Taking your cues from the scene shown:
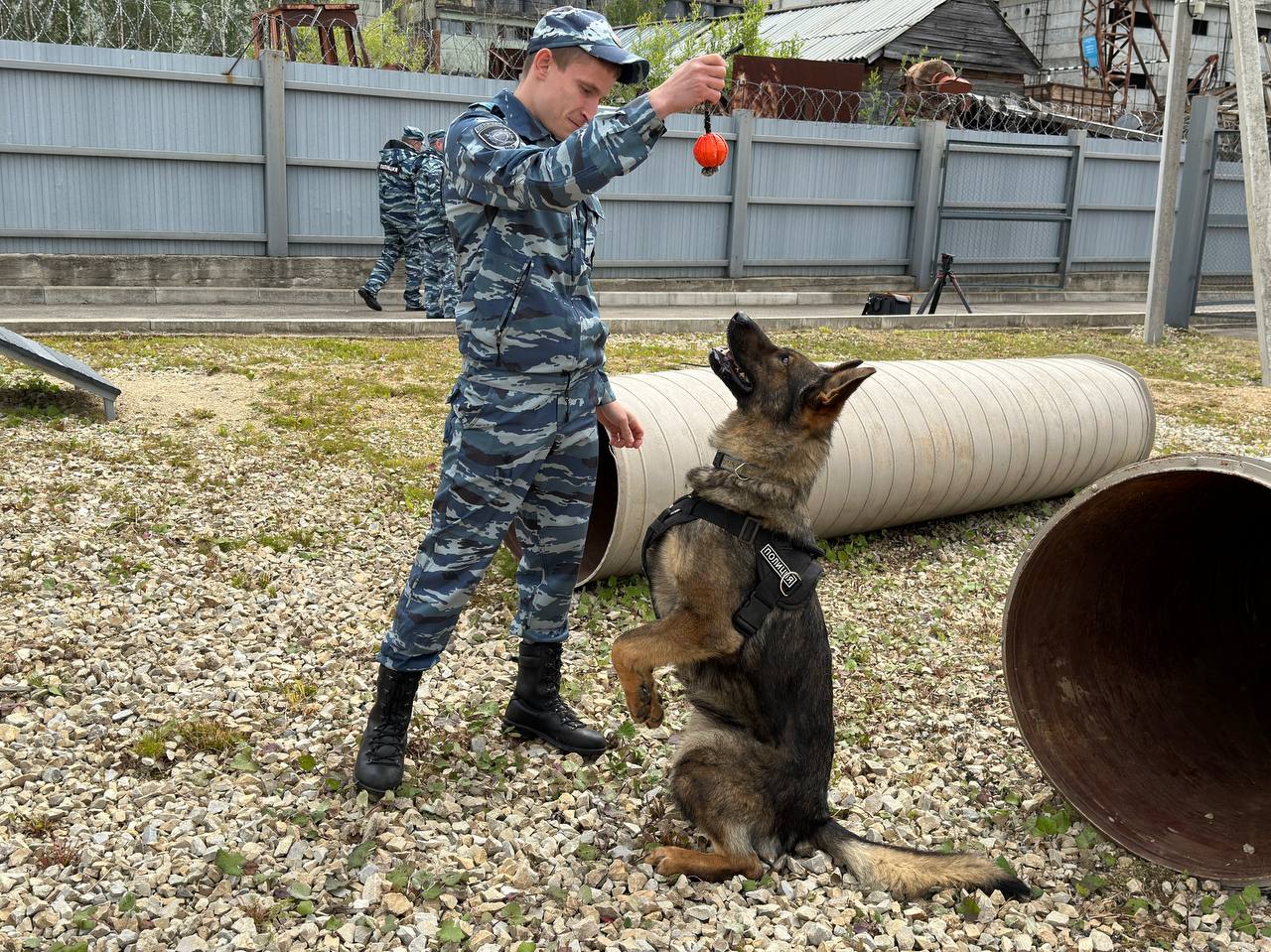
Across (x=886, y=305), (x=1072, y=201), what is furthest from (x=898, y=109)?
(x=886, y=305)

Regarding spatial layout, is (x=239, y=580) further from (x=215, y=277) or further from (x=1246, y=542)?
(x=215, y=277)

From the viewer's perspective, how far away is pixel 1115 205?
73.8 ft

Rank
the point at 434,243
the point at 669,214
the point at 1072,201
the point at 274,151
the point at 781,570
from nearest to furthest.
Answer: the point at 781,570, the point at 434,243, the point at 274,151, the point at 669,214, the point at 1072,201

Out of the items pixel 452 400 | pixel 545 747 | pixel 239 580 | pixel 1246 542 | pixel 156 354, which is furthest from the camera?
pixel 156 354

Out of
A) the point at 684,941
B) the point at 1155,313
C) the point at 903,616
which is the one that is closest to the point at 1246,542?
the point at 903,616

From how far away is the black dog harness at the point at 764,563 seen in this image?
3201mm

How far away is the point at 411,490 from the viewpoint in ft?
22.0

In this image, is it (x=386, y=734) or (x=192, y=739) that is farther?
(x=192, y=739)

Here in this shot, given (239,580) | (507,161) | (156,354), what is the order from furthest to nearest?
(156,354), (239,580), (507,161)

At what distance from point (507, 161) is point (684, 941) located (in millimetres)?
2210

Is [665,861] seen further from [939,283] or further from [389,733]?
[939,283]

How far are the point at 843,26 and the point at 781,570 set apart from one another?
116 ft

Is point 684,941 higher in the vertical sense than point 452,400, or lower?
lower

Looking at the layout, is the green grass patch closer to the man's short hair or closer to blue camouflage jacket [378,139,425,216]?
→ the man's short hair
